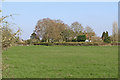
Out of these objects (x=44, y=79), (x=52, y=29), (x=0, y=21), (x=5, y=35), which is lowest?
(x=44, y=79)

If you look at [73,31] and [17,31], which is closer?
[17,31]

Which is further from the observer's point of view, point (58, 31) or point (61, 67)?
point (58, 31)

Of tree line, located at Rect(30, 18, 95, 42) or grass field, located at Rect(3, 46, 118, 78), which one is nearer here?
grass field, located at Rect(3, 46, 118, 78)

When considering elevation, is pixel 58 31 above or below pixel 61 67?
above

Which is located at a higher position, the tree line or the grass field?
the tree line

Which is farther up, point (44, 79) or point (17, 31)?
point (17, 31)

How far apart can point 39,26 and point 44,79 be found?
102 feet

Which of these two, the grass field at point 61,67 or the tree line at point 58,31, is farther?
the tree line at point 58,31

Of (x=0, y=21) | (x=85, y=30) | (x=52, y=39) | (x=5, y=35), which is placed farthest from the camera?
(x=85, y=30)

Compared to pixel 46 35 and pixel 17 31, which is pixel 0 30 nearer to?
pixel 17 31

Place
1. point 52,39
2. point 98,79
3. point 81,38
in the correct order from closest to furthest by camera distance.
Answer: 1. point 98,79
2. point 81,38
3. point 52,39

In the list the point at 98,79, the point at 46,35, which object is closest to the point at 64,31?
the point at 46,35

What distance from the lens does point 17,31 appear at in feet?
8.13

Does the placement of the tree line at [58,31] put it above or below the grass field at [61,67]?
above
